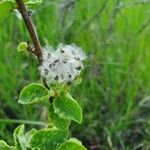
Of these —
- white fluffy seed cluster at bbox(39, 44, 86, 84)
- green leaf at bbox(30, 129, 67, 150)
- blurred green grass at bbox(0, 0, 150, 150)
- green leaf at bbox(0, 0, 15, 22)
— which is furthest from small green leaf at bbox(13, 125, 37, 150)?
blurred green grass at bbox(0, 0, 150, 150)

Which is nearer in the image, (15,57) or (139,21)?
(15,57)

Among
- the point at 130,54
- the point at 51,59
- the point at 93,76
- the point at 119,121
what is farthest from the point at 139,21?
the point at 51,59

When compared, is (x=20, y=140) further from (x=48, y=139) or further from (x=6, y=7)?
(x=6, y=7)

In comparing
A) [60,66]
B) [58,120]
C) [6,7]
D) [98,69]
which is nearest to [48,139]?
[58,120]

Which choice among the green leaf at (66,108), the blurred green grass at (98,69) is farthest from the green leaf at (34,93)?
the blurred green grass at (98,69)

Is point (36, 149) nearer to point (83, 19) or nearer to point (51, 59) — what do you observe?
point (51, 59)

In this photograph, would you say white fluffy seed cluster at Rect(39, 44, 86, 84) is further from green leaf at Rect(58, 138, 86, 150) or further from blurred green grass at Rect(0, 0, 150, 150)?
blurred green grass at Rect(0, 0, 150, 150)
